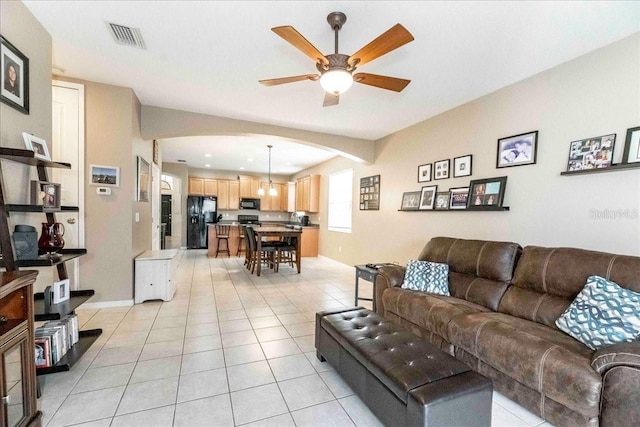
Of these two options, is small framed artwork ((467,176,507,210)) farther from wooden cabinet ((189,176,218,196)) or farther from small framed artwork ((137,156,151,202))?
wooden cabinet ((189,176,218,196))

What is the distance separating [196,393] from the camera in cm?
181

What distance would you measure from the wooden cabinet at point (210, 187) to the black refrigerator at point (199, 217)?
21 cm

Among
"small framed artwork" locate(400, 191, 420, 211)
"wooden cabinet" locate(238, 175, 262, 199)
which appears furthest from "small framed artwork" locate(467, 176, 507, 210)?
"wooden cabinet" locate(238, 175, 262, 199)

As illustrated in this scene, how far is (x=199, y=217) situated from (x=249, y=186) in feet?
6.06

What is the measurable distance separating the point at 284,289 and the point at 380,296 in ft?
6.10

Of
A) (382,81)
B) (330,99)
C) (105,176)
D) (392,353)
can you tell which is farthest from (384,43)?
(105,176)

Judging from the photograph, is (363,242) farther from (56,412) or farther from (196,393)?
(56,412)

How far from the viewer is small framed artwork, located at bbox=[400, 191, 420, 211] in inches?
158

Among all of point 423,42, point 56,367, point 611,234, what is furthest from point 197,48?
point 611,234

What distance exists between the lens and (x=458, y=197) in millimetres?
3400

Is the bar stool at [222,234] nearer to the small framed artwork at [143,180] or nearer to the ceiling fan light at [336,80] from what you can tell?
the small framed artwork at [143,180]

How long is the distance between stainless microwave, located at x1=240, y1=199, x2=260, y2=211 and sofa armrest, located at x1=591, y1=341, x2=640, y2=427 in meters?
8.72

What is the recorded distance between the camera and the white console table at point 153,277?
3.47 m

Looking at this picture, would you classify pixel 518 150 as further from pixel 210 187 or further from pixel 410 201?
pixel 210 187
